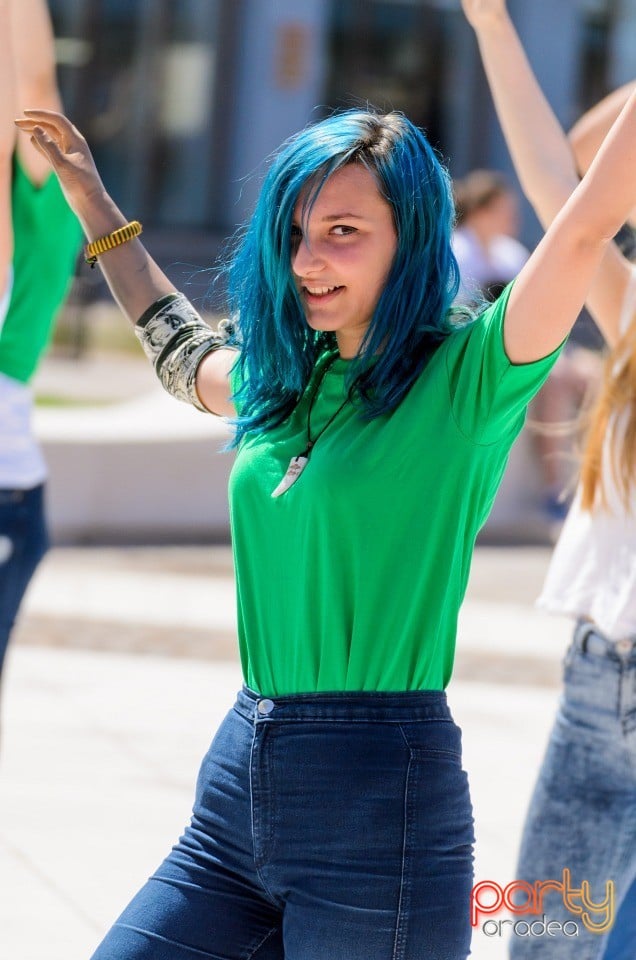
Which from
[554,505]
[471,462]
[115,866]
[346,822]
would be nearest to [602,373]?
[471,462]

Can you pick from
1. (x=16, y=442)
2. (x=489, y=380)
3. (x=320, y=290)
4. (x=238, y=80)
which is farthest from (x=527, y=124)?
(x=238, y=80)

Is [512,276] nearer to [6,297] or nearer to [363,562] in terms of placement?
[6,297]

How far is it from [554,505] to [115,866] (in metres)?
6.21

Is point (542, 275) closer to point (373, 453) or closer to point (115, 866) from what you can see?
point (373, 453)

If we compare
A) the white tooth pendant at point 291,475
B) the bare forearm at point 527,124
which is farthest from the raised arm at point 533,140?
the white tooth pendant at point 291,475

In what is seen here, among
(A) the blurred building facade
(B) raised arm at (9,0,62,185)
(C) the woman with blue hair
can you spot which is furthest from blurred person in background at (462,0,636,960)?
(A) the blurred building facade

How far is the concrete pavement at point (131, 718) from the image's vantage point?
13.5 ft

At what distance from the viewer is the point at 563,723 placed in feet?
9.54

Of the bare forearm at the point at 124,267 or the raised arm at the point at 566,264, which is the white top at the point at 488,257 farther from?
the raised arm at the point at 566,264

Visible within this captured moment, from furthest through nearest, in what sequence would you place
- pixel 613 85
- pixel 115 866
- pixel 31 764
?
pixel 613 85 → pixel 31 764 → pixel 115 866

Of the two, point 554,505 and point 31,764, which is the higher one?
point 31,764

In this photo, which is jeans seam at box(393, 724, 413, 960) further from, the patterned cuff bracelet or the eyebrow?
the patterned cuff bracelet

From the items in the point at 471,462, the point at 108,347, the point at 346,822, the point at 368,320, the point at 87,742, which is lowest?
the point at 108,347

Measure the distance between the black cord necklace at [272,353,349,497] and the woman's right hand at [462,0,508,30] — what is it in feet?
3.02
